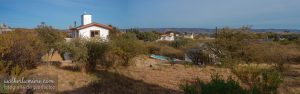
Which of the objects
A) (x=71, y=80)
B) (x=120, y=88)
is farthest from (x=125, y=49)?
(x=120, y=88)

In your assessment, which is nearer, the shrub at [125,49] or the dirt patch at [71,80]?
the dirt patch at [71,80]

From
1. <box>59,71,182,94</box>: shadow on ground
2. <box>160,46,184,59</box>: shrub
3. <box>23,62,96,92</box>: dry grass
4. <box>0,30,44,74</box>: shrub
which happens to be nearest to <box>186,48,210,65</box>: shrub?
<box>160,46,184,59</box>: shrub

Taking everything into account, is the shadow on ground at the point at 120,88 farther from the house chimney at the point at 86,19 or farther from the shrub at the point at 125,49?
the house chimney at the point at 86,19

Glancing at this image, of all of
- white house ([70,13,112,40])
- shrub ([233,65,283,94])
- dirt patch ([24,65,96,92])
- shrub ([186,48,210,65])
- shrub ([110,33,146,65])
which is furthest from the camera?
white house ([70,13,112,40])

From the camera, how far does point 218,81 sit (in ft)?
18.6

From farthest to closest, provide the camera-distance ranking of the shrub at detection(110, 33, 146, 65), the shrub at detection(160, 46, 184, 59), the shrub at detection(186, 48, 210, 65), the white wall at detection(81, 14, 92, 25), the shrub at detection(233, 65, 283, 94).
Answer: the white wall at detection(81, 14, 92, 25) → the shrub at detection(160, 46, 184, 59) → the shrub at detection(186, 48, 210, 65) → the shrub at detection(110, 33, 146, 65) → the shrub at detection(233, 65, 283, 94)

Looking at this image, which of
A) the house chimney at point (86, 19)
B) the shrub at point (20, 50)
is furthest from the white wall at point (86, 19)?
the shrub at point (20, 50)

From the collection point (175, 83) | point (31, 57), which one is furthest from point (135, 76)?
point (31, 57)

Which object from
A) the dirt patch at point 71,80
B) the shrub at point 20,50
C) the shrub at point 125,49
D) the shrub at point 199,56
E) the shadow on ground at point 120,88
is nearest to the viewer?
the shadow on ground at point 120,88

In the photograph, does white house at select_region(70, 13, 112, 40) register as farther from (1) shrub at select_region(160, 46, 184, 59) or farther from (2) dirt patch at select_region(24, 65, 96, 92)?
(2) dirt patch at select_region(24, 65, 96, 92)

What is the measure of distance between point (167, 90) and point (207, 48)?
10.5m

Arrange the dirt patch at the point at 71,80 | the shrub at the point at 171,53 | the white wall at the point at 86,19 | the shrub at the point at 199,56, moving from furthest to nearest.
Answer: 1. the white wall at the point at 86,19
2. the shrub at the point at 171,53
3. the shrub at the point at 199,56
4. the dirt patch at the point at 71,80

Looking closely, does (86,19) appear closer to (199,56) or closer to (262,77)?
(199,56)

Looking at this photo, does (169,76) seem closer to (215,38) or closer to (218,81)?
(215,38)
